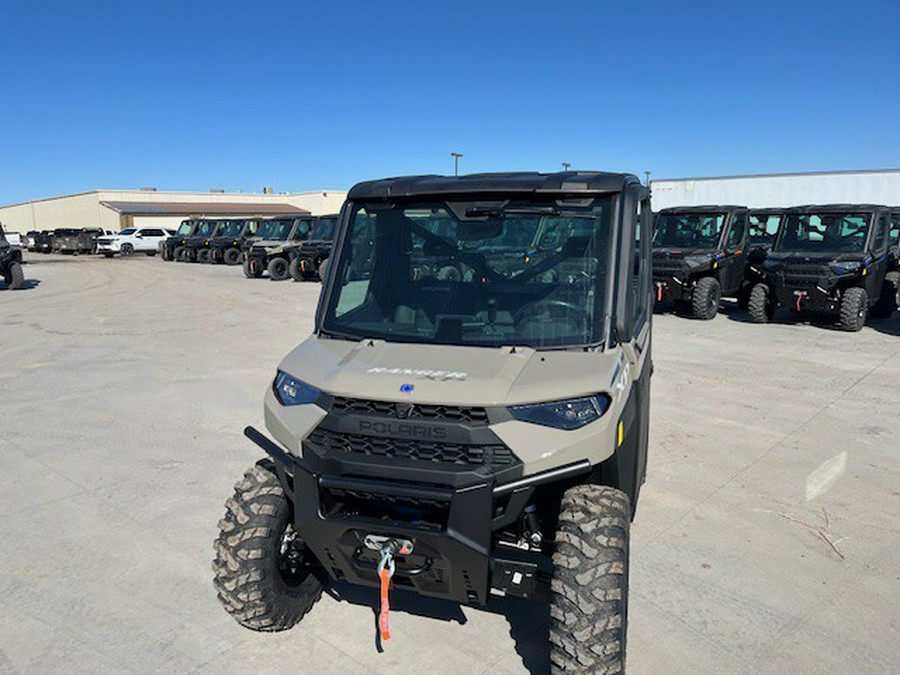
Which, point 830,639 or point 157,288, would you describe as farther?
point 157,288

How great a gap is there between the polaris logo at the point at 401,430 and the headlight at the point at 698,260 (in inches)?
443

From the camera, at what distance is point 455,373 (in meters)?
2.80

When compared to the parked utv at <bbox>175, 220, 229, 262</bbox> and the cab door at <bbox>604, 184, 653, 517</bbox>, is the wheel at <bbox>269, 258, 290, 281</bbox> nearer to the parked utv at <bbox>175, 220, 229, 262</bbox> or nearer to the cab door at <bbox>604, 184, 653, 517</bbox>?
the parked utv at <bbox>175, 220, 229, 262</bbox>

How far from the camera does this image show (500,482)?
254 cm

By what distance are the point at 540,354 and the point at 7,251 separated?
19.5 metres

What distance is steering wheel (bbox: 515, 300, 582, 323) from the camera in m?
3.17

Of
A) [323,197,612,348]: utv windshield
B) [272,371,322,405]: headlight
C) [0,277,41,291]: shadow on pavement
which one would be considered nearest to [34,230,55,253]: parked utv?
[0,277,41,291]: shadow on pavement

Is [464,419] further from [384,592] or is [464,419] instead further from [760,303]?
[760,303]

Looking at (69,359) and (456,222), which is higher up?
(456,222)

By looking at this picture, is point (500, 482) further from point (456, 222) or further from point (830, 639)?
point (830, 639)

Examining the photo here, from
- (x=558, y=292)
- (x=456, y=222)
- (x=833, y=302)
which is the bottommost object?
(x=833, y=302)

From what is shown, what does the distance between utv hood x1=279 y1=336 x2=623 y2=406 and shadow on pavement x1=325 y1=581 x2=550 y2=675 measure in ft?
3.97

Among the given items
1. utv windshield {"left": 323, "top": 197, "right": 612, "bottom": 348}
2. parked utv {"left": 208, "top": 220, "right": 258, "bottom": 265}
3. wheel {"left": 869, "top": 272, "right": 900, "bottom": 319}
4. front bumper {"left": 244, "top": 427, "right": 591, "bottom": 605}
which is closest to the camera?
front bumper {"left": 244, "top": 427, "right": 591, "bottom": 605}

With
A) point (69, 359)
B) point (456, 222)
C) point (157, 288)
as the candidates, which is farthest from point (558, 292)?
point (157, 288)
